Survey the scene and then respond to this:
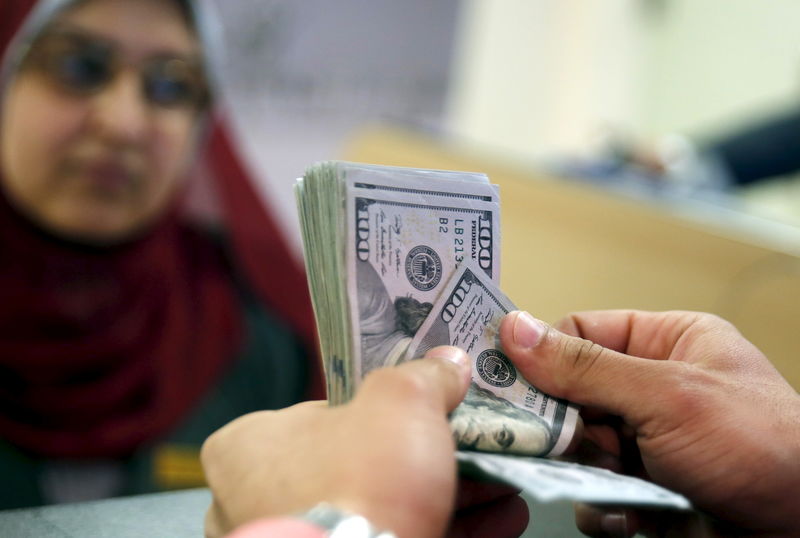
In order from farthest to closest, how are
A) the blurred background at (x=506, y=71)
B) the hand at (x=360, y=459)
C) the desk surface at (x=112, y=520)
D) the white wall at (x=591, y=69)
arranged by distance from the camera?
the white wall at (x=591, y=69), the blurred background at (x=506, y=71), the desk surface at (x=112, y=520), the hand at (x=360, y=459)

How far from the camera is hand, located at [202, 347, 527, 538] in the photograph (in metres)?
0.38

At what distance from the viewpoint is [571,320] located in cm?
71

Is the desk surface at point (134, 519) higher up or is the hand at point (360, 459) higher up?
the hand at point (360, 459)

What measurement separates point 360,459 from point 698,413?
11.9 inches

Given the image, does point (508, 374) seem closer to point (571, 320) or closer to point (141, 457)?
point (571, 320)

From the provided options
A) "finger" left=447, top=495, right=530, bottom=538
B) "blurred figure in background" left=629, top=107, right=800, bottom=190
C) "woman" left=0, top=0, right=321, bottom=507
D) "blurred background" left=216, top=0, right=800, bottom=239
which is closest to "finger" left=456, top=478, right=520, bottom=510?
"finger" left=447, top=495, right=530, bottom=538

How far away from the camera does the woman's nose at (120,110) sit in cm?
139

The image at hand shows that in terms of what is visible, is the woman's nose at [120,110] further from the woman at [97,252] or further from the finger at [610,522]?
the finger at [610,522]

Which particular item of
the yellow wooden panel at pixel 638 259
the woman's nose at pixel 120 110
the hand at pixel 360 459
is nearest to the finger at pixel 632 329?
the hand at pixel 360 459

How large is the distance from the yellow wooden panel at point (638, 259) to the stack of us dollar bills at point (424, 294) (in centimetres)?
68

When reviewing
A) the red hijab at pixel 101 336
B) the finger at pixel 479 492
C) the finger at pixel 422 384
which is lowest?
the red hijab at pixel 101 336

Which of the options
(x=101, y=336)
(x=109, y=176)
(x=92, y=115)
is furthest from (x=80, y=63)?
(x=101, y=336)

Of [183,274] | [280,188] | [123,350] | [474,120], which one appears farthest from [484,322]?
[474,120]

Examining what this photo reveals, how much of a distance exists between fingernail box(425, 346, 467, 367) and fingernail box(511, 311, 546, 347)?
0.24ft
